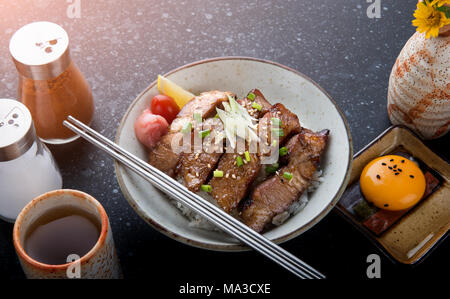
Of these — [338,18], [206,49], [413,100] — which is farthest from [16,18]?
[413,100]

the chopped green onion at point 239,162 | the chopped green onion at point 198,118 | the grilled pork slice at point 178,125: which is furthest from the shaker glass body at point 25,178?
the chopped green onion at point 239,162

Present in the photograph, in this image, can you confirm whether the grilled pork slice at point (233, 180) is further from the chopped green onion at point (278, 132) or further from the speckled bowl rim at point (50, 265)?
the speckled bowl rim at point (50, 265)

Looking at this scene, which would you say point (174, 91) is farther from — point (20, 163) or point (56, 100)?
point (20, 163)

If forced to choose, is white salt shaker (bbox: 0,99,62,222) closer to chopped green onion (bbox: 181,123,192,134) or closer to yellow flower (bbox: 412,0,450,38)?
chopped green onion (bbox: 181,123,192,134)

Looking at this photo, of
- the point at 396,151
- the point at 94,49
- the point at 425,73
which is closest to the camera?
the point at 425,73

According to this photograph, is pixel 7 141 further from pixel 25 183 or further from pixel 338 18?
pixel 338 18

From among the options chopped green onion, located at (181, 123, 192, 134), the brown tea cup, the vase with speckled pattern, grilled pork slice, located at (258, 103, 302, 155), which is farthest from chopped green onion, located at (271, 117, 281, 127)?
the brown tea cup
